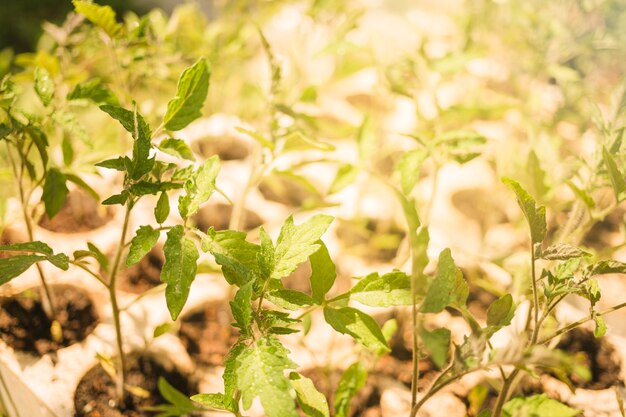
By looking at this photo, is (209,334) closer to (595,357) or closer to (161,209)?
(161,209)

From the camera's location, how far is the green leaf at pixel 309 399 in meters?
0.45

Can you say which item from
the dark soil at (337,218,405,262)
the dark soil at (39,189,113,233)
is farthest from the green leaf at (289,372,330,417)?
the dark soil at (39,189,113,233)

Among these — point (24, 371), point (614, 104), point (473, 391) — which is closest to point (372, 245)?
point (473, 391)

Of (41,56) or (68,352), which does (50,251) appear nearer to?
(68,352)

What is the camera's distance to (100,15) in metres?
0.53

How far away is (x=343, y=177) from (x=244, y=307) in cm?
36

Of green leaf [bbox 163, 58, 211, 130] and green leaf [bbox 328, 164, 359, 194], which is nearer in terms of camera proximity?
green leaf [bbox 163, 58, 211, 130]

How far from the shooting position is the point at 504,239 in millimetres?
915

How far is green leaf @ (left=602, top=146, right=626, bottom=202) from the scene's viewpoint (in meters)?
0.44

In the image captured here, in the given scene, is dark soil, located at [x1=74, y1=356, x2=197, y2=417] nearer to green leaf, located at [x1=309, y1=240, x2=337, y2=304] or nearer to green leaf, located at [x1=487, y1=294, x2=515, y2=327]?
green leaf, located at [x1=309, y1=240, x2=337, y2=304]

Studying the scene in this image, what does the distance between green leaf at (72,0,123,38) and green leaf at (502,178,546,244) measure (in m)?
0.45

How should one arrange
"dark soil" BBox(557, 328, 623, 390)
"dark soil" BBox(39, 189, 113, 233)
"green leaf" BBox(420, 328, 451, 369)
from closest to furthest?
"green leaf" BBox(420, 328, 451, 369) < "dark soil" BBox(557, 328, 623, 390) < "dark soil" BBox(39, 189, 113, 233)

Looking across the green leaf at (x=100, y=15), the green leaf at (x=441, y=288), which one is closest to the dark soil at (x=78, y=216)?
the green leaf at (x=100, y=15)

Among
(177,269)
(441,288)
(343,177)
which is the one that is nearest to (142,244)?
(177,269)
